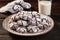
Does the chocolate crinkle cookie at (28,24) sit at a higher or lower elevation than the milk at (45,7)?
lower

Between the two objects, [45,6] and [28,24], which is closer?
[28,24]

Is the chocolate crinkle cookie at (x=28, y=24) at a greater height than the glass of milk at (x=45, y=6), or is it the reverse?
the glass of milk at (x=45, y=6)

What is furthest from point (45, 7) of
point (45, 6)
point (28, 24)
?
point (28, 24)

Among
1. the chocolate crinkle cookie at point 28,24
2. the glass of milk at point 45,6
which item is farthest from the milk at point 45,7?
the chocolate crinkle cookie at point 28,24

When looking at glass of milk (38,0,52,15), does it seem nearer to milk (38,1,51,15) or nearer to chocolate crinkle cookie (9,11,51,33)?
milk (38,1,51,15)

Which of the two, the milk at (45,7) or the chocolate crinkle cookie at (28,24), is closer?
the chocolate crinkle cookie at (28,24)

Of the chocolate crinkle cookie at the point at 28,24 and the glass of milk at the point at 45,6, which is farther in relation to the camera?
the glass of milk at the point at 45,6

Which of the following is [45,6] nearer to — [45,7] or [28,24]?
[45,7]

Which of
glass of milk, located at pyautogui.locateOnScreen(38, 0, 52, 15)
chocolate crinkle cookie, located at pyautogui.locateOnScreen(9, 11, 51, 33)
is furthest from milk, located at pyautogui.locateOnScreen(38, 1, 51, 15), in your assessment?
chocolate crinkle cookie, located at pyautogui.locateOnScreen(9, 11, 51, 33)

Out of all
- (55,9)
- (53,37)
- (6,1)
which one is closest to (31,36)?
(53,37)

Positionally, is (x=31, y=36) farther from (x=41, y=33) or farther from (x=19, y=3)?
(x=19, y=3)

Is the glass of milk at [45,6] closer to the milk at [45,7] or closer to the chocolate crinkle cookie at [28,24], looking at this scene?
the milk at [45,7]
